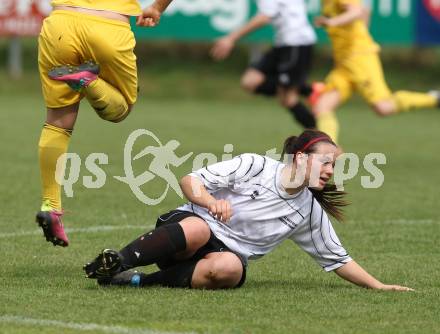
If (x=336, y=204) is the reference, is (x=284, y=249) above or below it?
below

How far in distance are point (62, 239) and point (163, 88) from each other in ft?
51.5

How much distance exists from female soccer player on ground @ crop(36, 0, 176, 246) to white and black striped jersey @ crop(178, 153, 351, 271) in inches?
34.2

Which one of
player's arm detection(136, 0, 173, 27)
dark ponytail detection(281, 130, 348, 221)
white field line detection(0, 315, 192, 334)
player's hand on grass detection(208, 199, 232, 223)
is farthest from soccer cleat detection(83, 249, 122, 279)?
player's arm detection(136, 0, 173, 27)

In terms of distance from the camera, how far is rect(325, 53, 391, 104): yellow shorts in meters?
11.2

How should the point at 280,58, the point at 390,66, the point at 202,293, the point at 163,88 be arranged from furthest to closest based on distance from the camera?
the point at 390,66 < the point at 163,88 < the point at 280,58 < the point at 202,293

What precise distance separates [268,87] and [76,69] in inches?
249

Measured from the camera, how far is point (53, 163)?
6059mm

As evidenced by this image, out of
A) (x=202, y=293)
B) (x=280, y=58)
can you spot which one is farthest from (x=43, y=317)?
(x=280, y=58)

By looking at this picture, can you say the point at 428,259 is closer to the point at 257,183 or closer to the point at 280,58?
the point at 257,183

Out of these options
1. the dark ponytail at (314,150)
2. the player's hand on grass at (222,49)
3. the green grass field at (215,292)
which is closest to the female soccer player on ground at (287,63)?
the green grass field at (215,292)

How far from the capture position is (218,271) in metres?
5.23

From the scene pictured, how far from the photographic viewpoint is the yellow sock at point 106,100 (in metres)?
5.91

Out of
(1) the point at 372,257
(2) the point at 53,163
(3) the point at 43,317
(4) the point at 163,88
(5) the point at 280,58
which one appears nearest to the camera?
(3) the point at 43,317

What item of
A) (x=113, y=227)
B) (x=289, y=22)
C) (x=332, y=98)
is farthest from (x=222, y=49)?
(x=113, y=227)
